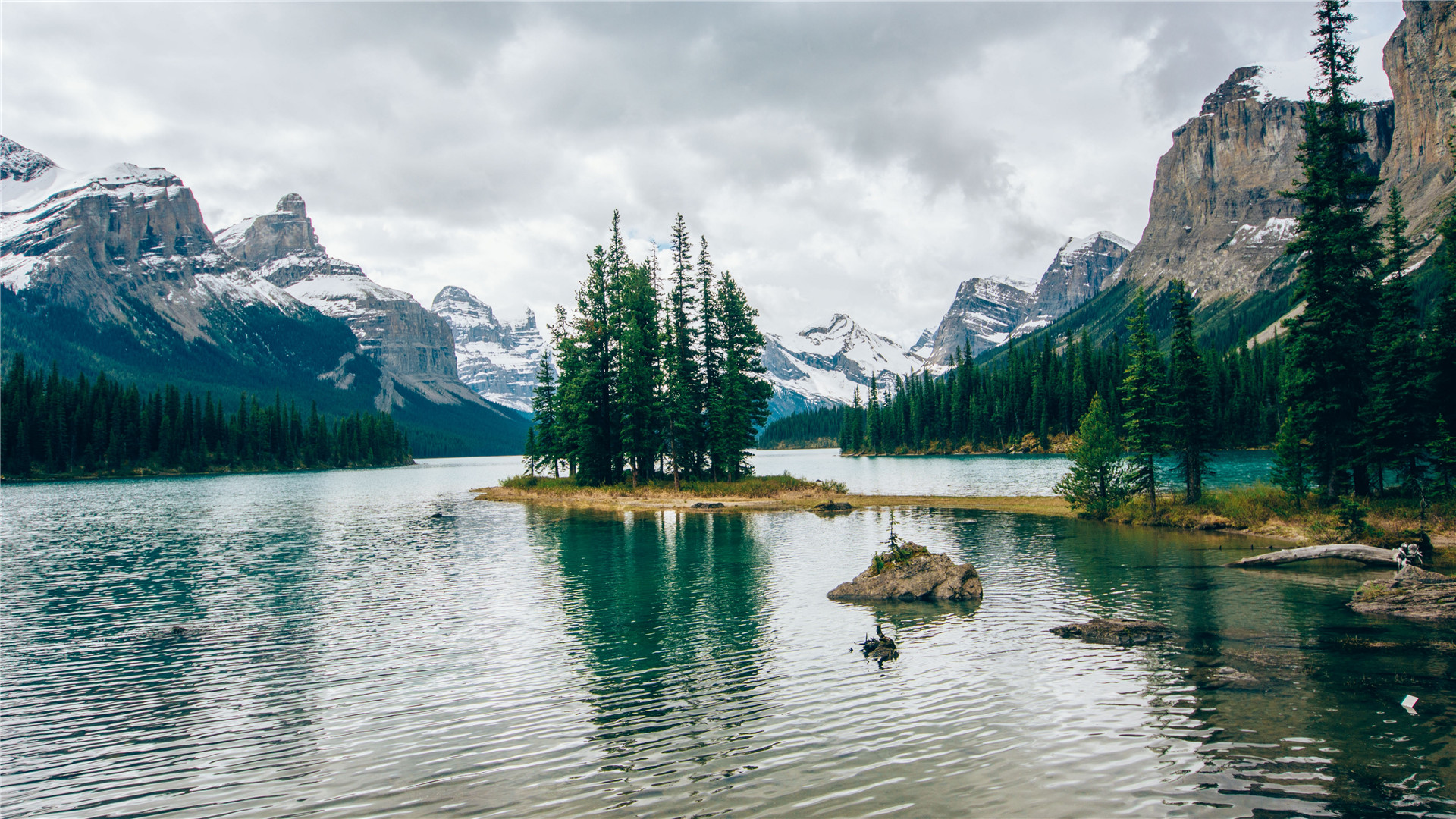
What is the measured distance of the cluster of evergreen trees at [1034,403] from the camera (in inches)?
5256

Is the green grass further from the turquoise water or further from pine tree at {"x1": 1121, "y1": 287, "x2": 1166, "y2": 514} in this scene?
the turquoise water

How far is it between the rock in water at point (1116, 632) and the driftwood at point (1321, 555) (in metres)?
11.9

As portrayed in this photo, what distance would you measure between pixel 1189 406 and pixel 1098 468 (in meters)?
5.91

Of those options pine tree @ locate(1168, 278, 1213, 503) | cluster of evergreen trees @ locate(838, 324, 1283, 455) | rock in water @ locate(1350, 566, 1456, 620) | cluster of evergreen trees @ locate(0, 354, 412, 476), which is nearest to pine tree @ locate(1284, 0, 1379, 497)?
pine tree @ locate(1168, 278, 1213, 503)

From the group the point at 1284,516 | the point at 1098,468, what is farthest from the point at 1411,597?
the point at 1098,468

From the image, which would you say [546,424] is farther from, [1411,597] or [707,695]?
[1411,597]

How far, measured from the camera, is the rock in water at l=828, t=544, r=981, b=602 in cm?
2234

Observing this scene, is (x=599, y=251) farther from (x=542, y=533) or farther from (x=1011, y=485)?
(x=1011, y=485)

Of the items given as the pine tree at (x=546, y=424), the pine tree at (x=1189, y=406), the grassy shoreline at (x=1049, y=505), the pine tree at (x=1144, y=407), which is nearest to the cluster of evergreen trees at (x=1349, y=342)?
the grassy shoreline at (x=1049, y=505)

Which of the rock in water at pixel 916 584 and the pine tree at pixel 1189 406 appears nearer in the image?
the rock in water at pixel 916 584

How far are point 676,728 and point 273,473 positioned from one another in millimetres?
164993

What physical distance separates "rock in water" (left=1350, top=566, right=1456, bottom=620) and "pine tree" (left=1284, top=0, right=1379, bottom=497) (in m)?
16.7

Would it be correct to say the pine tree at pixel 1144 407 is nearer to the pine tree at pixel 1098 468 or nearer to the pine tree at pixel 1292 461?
the pine tree at pixel 1098 468

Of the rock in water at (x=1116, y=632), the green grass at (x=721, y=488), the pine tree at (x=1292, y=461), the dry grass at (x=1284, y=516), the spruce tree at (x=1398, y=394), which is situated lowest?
the rock in water at (x=1116, y=632)
